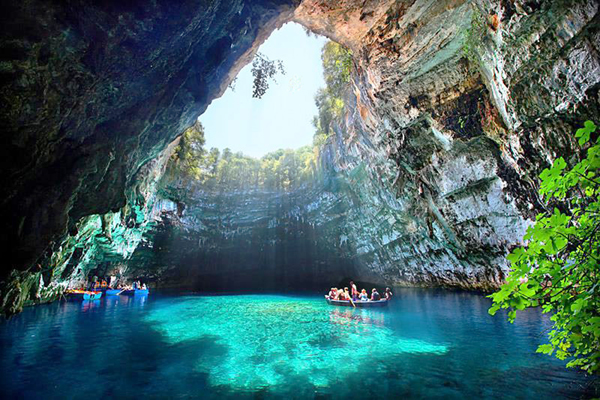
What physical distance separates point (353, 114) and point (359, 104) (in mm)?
1634

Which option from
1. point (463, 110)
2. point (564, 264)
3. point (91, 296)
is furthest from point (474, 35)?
point (91, 296)

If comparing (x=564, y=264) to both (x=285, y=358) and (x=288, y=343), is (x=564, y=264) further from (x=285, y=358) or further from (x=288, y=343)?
(x=288, y=343)

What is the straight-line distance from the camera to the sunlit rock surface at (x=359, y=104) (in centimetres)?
607

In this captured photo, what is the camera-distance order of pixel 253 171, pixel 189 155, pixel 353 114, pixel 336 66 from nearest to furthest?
1. pixel 336 66
2. pixel 353 114
3. pixel 189 155
4. pixel 253 171

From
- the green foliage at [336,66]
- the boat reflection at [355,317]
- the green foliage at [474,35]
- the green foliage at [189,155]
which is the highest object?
the green foliage at [336,66]

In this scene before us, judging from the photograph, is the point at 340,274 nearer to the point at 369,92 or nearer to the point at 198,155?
the point at 198,155

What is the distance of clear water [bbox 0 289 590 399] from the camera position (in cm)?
585

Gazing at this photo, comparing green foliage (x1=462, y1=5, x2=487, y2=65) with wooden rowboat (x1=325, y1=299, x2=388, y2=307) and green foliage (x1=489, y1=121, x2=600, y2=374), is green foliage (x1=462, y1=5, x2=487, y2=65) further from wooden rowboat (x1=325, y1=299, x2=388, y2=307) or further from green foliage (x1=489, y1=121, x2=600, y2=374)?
wooden rowboat (x1=325, y1=299, x2=388, y2=307)

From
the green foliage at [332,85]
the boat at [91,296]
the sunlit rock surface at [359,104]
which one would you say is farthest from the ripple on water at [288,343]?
the green foliage at [332,85]

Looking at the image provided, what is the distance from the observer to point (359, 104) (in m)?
15.7

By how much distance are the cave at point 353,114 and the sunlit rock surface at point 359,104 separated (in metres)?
0.04

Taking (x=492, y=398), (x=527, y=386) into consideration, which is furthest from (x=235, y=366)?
(x=527, y=386)

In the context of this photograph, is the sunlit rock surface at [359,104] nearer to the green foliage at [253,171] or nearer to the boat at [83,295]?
the boat at [83,295]

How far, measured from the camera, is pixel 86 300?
2045 cm
